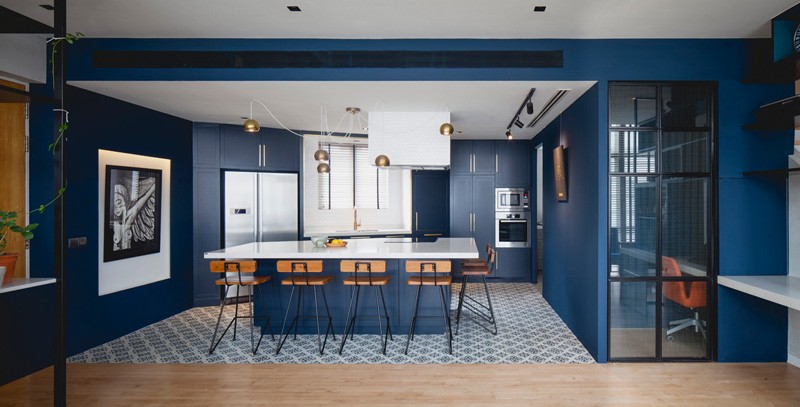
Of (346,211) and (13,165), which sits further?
(346,211)

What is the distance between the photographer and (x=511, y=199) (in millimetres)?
6926

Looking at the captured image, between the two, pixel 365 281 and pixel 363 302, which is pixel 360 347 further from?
pixel 365 281

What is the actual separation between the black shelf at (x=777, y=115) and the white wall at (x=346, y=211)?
4.94 meters

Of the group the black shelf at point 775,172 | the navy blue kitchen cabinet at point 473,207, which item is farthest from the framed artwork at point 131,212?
the black shelf at point 775,172

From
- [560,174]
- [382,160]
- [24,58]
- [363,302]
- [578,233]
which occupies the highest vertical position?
[24,58]

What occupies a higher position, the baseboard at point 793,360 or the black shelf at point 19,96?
the black shelf at point 19,96

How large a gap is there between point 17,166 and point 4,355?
5.36 feet

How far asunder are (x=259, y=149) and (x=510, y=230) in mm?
4529

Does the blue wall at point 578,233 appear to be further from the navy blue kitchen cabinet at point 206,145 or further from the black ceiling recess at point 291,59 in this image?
the navy blue kitchen cabinet at point 206,145

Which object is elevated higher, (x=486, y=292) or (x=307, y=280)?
(x=307, y=280)

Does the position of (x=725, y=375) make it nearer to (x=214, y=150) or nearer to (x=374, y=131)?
(x=374, y=131)

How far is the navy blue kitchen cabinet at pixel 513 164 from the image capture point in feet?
22.8

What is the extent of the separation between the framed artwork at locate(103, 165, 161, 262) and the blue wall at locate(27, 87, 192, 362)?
0.62ft

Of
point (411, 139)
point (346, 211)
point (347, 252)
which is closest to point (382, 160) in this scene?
point (411, 139)
